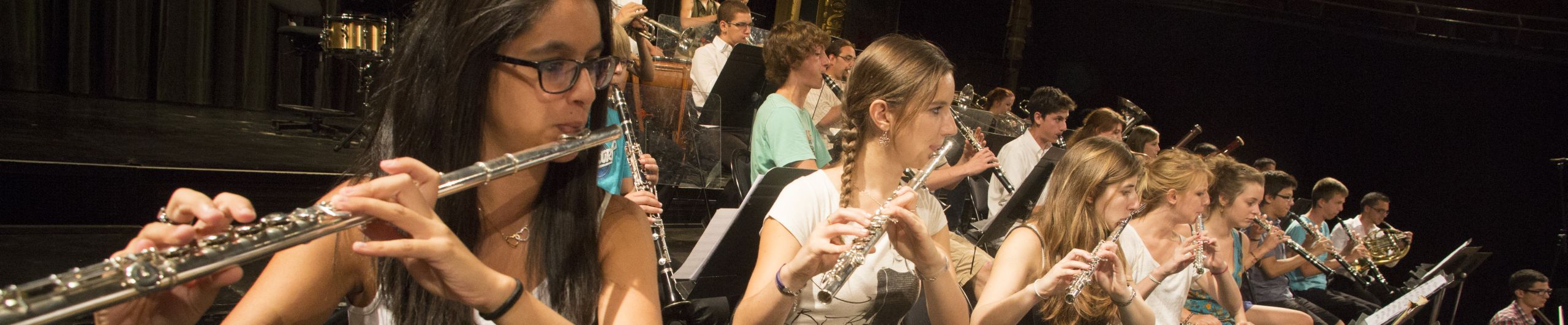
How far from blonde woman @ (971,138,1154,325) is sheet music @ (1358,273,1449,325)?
89.2 inches

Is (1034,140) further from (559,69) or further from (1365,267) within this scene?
(559,69)

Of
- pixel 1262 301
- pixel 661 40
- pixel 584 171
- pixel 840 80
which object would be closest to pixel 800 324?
pixel 584 171

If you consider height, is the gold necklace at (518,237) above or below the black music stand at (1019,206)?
above

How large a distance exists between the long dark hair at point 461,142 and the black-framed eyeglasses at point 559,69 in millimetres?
20

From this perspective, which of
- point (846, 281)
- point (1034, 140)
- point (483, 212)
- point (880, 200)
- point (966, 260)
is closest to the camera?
point (483, 212)

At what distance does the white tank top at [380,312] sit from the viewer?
1.39m

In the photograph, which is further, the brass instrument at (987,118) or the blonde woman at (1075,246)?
the brass instrument at (987,118)

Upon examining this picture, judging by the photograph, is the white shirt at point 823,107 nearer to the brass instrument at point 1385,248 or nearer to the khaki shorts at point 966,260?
A: the khaki shorts at point 966,260

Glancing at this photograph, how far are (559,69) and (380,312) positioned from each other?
0.43m

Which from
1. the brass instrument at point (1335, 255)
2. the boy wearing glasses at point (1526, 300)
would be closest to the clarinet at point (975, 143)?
the brass instrument at point (1335, 255)

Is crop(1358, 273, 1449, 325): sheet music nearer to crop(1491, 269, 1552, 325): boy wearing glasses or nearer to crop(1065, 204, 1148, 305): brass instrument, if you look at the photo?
crop(1065, 204, 1148, 305): brass instrument

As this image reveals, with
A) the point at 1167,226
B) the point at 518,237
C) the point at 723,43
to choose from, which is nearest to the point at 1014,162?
the point at 723,43

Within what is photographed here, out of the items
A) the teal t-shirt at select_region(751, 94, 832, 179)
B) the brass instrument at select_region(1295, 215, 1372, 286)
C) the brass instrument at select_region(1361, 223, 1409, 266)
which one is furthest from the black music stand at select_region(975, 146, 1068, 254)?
the brass instrument at select_region(1361, 223, 1409, 266)

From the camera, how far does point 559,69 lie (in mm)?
1315
